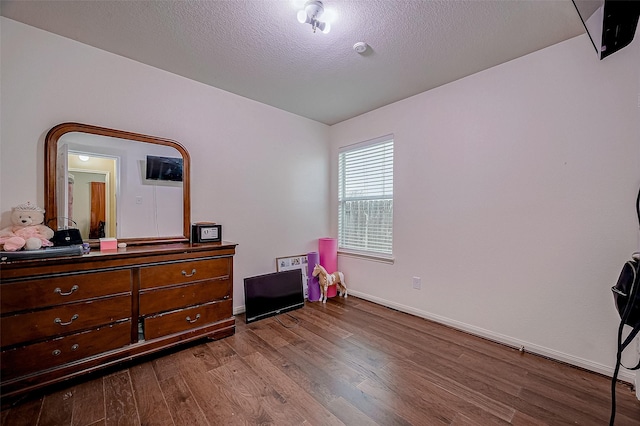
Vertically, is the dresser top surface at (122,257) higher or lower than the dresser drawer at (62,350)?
higher

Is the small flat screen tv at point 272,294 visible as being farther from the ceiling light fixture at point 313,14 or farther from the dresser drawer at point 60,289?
the ceiling light fixture at point 313,14

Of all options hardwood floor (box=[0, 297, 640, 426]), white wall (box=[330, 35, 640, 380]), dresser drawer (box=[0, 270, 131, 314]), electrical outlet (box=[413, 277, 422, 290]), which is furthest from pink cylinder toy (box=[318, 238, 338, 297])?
dresser drawer (box=[0, 270, 131, 314])

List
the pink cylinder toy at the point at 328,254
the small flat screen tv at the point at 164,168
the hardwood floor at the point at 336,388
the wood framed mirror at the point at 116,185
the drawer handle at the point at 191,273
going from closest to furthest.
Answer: the hardwood floor at the point at 336,388 → the wood framed mirror at the point at 116,185 → the drawer handle at the point at 191,273 → the small flat screen tv at the point at 164,168 → the pink cylinder toy at the point at 328,254

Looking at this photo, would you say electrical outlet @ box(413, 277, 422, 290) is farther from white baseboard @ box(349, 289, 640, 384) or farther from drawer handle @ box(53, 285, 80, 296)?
drawer handle @ box(53, 285, 80, 296)

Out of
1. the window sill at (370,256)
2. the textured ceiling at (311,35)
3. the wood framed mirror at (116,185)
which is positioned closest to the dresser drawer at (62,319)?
the wood framed mirror at (116,185)

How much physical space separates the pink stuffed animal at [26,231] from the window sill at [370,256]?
2.94 metres

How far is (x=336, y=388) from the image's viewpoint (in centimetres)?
172

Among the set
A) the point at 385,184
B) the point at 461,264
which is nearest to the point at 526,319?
the point at 461,264

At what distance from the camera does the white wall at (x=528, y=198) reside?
1.83m

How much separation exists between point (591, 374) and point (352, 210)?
8.61ft

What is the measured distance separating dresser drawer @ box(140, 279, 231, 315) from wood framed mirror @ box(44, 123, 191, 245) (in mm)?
538

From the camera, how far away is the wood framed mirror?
6.55 ft

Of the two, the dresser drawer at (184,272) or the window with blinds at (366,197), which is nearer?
the dresser drawer at (184,272)

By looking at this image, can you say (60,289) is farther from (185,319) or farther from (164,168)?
(164,168)
